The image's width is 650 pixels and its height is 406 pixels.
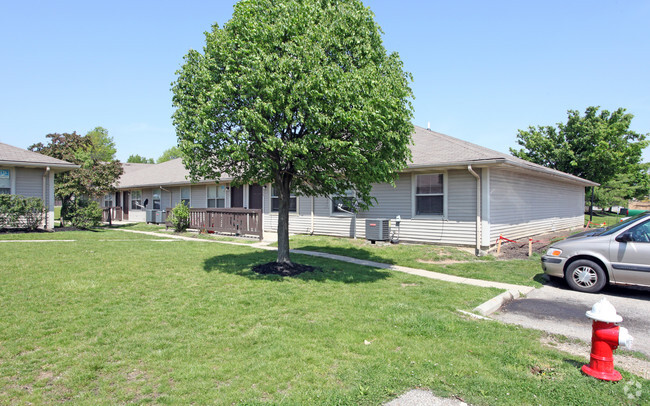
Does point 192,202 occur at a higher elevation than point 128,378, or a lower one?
higher

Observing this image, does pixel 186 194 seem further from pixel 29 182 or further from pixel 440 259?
pixel 440 259

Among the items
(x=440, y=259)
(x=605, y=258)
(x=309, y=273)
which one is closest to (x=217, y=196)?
(x=309, y=273)

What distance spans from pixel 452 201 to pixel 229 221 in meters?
9.25

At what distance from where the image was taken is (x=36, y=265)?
829cm

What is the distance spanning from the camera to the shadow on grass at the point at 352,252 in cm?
1078

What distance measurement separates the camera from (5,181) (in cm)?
1628

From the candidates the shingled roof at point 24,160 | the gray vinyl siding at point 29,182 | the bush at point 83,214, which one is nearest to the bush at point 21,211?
the gray vinyl siding at point 29,182

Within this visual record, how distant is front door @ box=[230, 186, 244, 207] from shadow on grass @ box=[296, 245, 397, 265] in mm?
7300

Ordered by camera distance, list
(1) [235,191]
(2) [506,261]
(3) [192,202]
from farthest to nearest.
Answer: (3) [192,202]
(1) [235,191]
(2) [506,261]

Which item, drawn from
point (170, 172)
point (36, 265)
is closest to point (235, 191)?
point (170, 172)

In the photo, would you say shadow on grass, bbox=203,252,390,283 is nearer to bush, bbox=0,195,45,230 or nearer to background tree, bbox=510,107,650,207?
bush, bbox=0,195,45,230

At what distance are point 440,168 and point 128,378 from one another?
10.5 metres

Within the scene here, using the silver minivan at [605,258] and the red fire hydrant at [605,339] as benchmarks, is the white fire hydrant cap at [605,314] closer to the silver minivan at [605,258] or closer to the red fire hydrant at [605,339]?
the red fire hydrant at [605,339]

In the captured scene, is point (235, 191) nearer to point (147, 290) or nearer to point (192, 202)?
point (192, 202)
